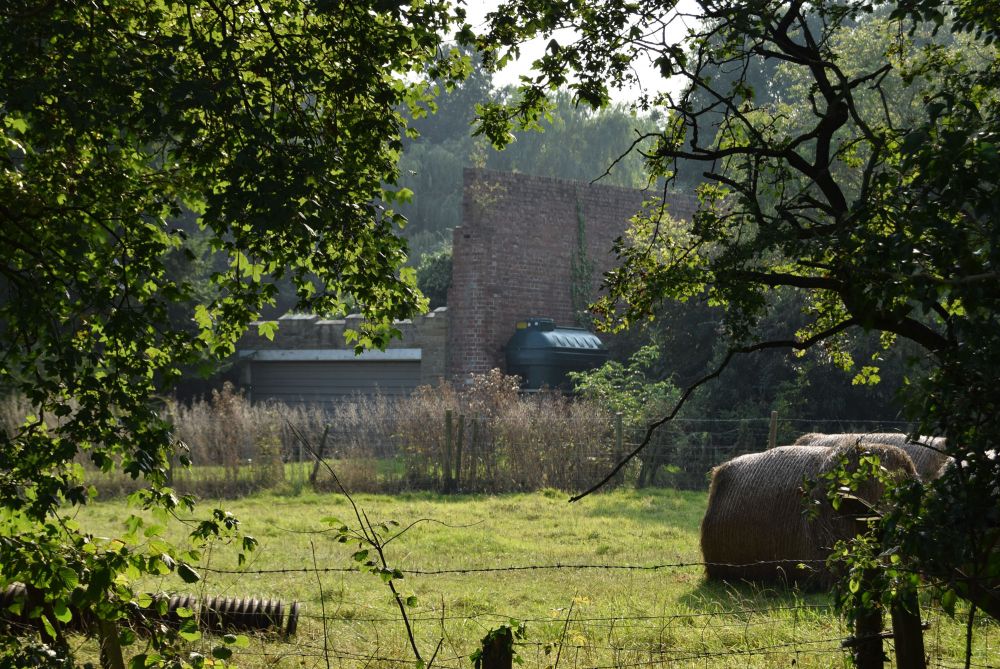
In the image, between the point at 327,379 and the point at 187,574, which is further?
the point at 327,379

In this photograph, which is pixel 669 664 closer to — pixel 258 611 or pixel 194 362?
pixel 258 611

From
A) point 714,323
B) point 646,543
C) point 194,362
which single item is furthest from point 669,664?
point 714,323

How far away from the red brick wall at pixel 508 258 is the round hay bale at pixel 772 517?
13592 millimetres

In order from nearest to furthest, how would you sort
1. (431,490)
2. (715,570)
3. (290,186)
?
(290,186)
(715,570)
(431,490)

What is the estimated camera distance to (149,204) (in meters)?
5.09

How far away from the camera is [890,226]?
3859mm

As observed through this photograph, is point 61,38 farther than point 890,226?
Yes

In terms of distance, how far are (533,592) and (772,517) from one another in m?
2.35

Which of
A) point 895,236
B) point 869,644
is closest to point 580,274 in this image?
point 869,644

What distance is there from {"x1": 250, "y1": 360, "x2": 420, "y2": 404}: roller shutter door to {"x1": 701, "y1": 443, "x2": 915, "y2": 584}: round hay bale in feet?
52.0

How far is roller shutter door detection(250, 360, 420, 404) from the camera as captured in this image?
2642 cm

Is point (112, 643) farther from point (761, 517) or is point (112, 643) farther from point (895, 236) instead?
point (761, 517)

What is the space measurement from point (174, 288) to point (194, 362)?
0.41 metres

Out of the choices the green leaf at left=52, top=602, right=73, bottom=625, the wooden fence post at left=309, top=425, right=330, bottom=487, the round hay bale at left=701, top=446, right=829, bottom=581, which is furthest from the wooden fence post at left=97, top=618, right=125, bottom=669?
the wooden fence post at left=309, top=425, right=330, bottom=487
